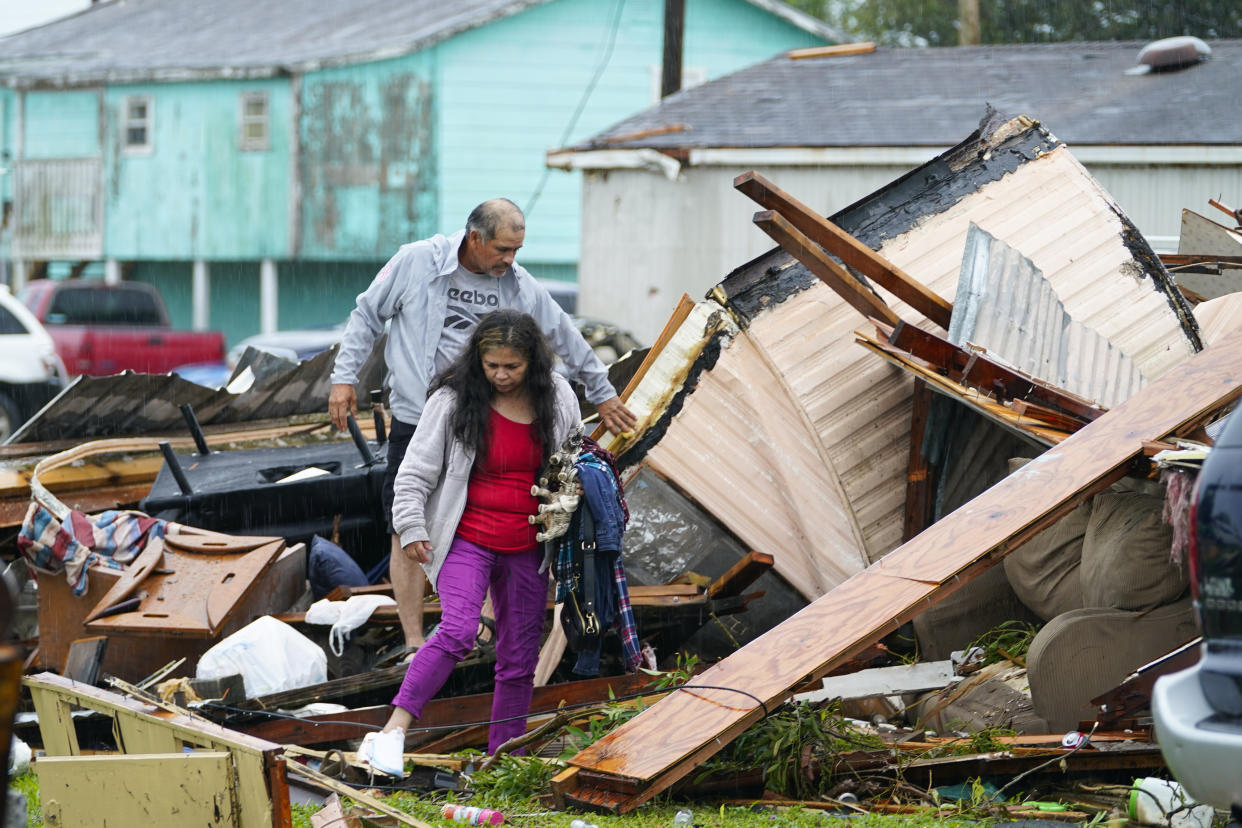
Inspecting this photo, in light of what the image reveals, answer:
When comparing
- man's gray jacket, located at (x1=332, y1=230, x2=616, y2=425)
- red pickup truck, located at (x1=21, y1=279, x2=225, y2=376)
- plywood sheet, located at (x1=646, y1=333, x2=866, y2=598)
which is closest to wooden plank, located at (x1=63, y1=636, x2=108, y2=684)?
man's gray jacket, located at (x1=332, y1=230, x2=616, y2=425)

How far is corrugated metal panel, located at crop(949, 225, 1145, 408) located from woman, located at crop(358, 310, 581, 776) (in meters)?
2.17

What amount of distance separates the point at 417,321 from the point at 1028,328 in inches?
110

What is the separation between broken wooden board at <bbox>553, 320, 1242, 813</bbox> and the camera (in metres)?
4.41

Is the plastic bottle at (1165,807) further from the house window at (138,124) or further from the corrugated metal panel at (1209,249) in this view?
the house window at (138,124)

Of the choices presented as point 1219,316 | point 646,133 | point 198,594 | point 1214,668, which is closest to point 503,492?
point 198,594

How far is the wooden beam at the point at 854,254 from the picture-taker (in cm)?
652

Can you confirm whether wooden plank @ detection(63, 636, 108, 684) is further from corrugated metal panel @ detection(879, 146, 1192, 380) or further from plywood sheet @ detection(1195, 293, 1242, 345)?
plywood sheet @ detection(1195, 293, 1242, 345)

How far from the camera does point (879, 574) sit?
16.1 feet

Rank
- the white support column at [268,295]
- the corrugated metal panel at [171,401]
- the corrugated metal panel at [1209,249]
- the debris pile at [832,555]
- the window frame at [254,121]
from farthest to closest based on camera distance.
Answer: the white support column at [268,295] < the window frame at [254,121] < the corrugated metal panel at [1209,249] < the corrugated metal panel at [171,401] < the debris pile at [832,555]

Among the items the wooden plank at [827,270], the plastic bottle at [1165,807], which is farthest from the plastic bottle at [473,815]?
the wooden plank at [827,270]

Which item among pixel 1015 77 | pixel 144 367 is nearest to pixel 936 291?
pixel 1015 77

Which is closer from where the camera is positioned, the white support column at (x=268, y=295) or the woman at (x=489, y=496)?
the woman at (x=489, y=496)

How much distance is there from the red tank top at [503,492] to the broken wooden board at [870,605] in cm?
84

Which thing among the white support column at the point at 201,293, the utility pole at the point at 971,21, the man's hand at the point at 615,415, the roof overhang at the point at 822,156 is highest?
the utility pole at the point at 971,21
